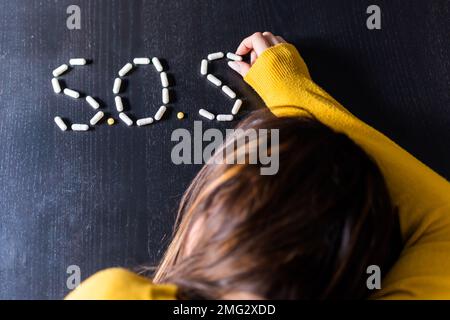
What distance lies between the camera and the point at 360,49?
107 centimetres

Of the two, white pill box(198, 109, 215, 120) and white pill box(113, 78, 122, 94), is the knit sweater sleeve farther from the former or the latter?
white pill box(113, 78, 122, 94)

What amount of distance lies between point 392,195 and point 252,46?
0.38 metres

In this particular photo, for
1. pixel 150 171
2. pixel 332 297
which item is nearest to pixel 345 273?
pixel 332 297

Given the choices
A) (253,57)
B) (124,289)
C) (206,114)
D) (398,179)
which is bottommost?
(124,289)

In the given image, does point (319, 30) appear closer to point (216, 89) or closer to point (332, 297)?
point (216, 89)

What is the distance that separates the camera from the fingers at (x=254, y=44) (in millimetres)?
1024

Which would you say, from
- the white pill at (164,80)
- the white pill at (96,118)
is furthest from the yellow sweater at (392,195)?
the white pill at (96,118)

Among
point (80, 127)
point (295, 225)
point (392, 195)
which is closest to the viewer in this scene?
point (295, 225)

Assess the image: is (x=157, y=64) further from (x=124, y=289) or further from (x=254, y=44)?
(x=124, y=289)

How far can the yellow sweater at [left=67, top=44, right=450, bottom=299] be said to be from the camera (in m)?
0.70

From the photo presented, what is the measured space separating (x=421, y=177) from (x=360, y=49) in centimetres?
31

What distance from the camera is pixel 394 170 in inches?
34.3

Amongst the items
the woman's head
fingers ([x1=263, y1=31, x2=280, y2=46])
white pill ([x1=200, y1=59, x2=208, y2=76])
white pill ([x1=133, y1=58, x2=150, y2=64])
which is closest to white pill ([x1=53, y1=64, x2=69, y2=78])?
white pill ([x1=133, y1=58, x2=150, y2=64])

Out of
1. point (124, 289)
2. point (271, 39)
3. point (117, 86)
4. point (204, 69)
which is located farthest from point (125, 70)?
point (124, 289)
